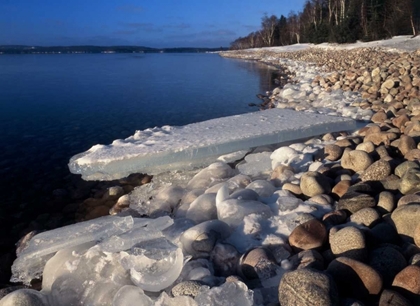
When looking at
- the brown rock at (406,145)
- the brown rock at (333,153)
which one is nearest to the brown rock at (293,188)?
the brown rock at (333,153)

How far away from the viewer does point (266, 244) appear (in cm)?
232

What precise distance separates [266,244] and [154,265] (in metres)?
0.74

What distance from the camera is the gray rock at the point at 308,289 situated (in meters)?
1.56

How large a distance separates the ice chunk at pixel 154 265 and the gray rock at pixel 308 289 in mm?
641

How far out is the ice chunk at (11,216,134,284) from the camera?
2375mm

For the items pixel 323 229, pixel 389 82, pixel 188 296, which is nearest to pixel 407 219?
pixel 323 229

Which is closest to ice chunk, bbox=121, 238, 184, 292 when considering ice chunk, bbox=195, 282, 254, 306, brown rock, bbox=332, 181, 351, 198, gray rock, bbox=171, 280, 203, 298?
gray rock, bbox=171, 280, 203, 298

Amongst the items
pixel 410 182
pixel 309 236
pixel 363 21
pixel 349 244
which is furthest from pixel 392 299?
pixel 363 21

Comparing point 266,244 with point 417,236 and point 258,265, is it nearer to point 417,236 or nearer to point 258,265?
point 258,265

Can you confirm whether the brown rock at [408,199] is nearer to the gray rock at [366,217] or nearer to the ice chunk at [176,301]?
the gray rock at [366,217]

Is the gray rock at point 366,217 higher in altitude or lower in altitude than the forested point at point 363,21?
lower

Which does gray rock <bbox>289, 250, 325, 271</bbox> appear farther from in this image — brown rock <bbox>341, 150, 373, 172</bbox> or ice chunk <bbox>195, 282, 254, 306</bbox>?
brown rock <bbox>341, 150, 373, 172</bbox>

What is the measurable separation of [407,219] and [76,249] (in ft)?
6.74

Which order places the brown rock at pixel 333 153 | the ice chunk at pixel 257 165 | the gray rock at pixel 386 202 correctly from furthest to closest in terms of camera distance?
1. the ice chunk at pixel 257 165
2. the brown rock at pixel 333 153
3. the gray rock at pixel 386 202
